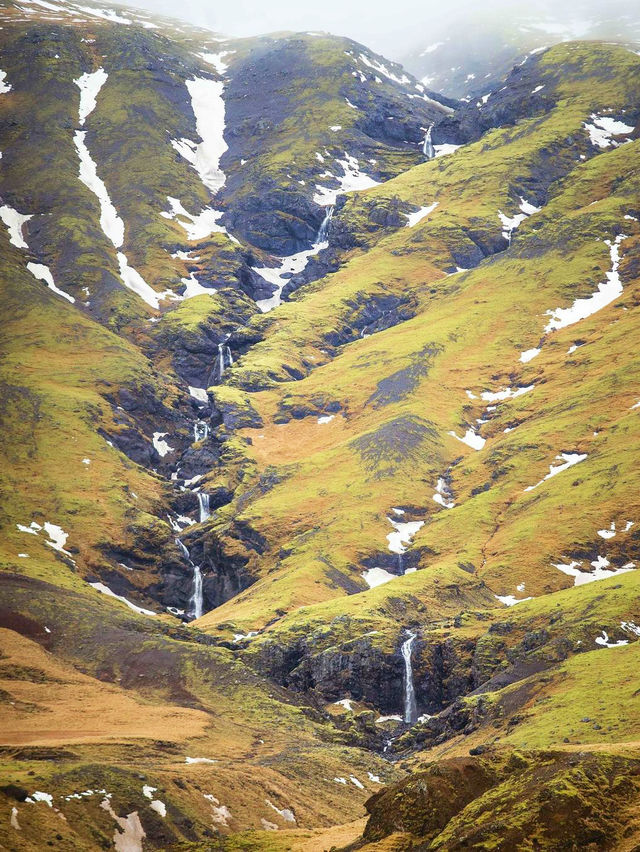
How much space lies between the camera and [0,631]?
11294cm

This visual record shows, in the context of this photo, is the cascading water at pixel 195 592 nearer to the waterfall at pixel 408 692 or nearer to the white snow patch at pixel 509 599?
the white snow patch at pixel 509 599

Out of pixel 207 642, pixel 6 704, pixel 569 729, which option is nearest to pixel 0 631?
pixel 6 704

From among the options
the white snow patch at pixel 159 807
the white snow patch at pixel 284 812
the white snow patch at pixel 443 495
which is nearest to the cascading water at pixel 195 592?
the white snow patch at pixel 443 495

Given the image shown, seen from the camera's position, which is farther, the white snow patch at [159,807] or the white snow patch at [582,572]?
the white snow patch at [582,572]

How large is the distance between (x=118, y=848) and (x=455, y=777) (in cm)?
2545

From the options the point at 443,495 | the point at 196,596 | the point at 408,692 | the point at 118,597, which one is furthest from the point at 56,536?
the point at 408,692

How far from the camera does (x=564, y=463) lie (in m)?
180

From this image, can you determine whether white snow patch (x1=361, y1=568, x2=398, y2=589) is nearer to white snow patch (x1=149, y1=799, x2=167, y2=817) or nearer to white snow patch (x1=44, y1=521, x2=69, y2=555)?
white snow patch (x1=44, y1=521, x2=69, y2=555)

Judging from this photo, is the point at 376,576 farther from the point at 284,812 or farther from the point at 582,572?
the point at 284,812

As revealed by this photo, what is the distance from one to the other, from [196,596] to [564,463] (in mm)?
71015

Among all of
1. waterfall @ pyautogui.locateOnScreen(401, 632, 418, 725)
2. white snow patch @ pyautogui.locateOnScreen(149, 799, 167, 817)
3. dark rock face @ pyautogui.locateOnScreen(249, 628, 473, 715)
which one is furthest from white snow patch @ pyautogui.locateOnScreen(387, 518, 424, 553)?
white snow patch @ pyautogui.locateOnScreen(149, 799, 167, 817)

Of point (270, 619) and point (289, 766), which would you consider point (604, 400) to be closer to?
point (270, 619)

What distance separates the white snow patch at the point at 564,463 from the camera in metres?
177

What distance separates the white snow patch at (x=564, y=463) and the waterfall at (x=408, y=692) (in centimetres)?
5934
